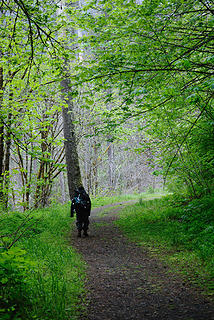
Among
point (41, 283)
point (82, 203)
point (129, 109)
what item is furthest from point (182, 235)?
point (41, 283)

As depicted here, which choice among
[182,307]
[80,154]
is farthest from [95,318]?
[80,154]

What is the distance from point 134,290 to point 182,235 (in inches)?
120

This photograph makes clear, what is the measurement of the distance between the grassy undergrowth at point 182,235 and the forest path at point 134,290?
0.36m

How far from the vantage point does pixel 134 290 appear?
4520 millimetres

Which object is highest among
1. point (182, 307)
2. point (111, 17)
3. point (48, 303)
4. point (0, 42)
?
point (0, 42)

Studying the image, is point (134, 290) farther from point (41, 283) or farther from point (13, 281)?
point (13, 281)

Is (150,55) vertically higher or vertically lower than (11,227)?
higher

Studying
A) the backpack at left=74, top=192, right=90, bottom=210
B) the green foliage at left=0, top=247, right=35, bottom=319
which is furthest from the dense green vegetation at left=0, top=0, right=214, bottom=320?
the backpack at left=74, top=192, right=90, bottom=210

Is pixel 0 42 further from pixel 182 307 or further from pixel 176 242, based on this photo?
pixel 182 307

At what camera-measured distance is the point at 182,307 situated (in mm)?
3822

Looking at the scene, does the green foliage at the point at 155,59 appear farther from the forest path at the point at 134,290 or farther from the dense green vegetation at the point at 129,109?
the forest path at the point at 134,290

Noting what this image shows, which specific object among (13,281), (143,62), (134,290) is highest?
(143,62)

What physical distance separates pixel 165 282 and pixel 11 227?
16.7ft

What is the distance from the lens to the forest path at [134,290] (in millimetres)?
3688
